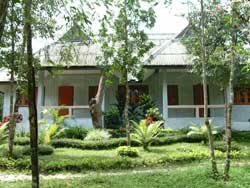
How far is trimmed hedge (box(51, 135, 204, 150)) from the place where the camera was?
1528 centimetres

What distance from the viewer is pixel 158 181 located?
934 cm

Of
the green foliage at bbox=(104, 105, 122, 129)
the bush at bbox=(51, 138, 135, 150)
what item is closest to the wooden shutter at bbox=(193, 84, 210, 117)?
the green foliage at bbox=(104, 105, 122, 129)

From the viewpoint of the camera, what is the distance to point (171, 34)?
25281 millimetres

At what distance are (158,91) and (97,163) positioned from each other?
10996 mm

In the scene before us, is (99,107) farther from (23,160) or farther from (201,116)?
(23,160)

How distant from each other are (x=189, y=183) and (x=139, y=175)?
1482 millimetres

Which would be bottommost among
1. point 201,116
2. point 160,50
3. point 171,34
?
point 201,116

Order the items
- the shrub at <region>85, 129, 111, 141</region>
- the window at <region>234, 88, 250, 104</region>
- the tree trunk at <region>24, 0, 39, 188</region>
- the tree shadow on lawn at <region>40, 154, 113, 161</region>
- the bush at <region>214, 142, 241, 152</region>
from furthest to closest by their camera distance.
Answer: the window at <region>234, 88, 250, 104</region> < the shrub at <region>85, 129, 111, 141</region> < the bush at <region>214, 142, 241, 152</region> < the tree shadow on lawn at <region>40, 154, 113, 161</region> < the tree trunk at <region>24, 0, 39, 188</region>

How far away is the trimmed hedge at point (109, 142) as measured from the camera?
15.3 m

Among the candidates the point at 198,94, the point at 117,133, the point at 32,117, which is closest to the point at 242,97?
the point at 198,94

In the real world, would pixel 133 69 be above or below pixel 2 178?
above

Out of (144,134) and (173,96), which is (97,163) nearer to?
(144,134)

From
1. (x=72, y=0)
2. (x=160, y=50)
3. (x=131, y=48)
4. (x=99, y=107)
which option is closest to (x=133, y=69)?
(x=131, y=48)

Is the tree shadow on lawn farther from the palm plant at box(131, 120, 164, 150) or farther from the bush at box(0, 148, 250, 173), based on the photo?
the palm plant at box(131, 120, 164, 150)
